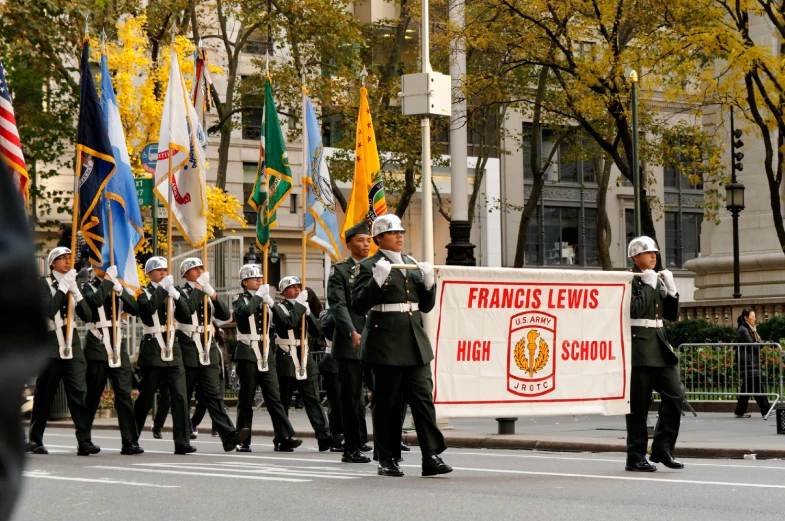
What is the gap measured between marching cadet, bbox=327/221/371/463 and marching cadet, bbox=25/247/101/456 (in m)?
3.01

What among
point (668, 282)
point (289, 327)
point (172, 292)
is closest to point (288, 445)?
point (289, 327)

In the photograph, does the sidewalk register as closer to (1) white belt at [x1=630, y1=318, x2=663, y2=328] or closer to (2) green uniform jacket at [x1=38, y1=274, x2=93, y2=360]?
(1) white belt at [x1=630, y1=318, x2=663, y2=328]

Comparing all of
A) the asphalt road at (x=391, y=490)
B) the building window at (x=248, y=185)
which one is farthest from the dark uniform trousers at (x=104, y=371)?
the building window at (x=248, y=185)

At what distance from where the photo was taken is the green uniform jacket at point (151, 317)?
1439cm

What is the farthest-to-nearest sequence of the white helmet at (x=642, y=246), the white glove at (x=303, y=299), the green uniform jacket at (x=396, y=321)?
the white glove at (x=303, y=299) → the white helmet at (x=642, y=246) → the green uniform jacket at (x=396, y=321)

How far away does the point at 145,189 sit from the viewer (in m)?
25.5

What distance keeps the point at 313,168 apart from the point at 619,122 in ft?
30.1

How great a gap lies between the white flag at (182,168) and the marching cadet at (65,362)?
7.18ft

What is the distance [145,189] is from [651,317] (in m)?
15.8

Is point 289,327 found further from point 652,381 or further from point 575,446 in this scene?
point 652,381

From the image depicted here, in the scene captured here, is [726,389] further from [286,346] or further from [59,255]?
[59,255]

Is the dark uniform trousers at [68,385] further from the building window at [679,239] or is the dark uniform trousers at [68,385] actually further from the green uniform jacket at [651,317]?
the building window at [679,239]

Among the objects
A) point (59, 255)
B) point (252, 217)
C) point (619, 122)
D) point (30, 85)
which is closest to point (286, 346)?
point (59, 255)

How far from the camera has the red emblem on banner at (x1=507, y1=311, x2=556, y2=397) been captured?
11375 millimetres
